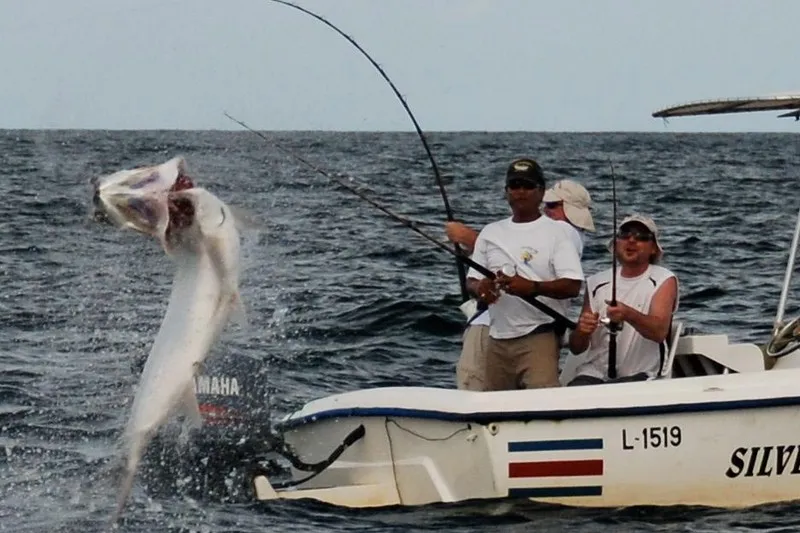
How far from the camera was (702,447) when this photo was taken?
7.31 meters

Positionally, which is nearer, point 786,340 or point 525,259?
point 525,259

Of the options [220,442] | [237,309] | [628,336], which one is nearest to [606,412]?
[628,336]

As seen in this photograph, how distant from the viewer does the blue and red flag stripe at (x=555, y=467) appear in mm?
7363

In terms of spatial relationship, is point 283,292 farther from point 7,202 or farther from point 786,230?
point 7,202

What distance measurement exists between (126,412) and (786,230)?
16.1 metres

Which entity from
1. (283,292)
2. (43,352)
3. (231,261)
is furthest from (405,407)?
(283,292)

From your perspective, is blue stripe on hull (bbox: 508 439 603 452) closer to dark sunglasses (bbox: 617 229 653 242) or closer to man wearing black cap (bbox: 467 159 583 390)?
man wearing black cap (bbox: 467 159 583 390)

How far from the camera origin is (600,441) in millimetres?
7344

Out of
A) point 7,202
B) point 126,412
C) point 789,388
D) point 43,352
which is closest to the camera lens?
point 789,388

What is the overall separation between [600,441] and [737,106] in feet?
6.90

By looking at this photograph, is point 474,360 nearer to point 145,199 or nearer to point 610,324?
point 610,324

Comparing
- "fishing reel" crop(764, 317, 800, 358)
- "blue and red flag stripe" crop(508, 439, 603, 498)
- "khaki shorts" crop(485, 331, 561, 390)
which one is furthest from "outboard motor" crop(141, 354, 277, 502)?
"fishing reel" crop(764, 317, 800, 358)

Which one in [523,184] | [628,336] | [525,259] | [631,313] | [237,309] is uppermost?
[523,184]

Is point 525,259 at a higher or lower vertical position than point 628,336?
higher
